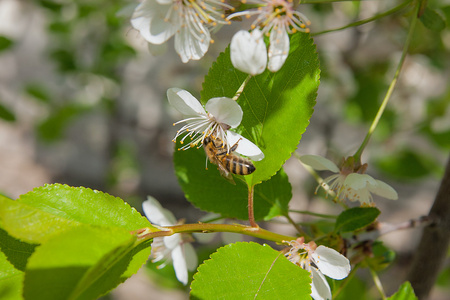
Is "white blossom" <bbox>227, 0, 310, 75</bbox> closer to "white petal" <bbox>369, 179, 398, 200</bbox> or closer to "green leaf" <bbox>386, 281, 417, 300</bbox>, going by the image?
"white petal" <bbox>369, 179, 398, 200</bbox>

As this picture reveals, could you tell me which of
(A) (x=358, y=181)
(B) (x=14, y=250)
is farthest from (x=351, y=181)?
(B) (x=14, y=250)

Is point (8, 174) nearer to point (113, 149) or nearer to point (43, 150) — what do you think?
point (43, 150)

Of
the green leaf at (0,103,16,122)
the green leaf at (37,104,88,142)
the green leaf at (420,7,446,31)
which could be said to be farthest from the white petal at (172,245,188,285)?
the green leaf at (37,104,88,142)

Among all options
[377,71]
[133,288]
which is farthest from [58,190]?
[133,288]

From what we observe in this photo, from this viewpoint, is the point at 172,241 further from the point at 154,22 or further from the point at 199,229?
the point at 154,22

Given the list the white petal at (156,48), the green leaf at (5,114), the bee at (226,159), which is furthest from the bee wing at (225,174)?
the green leaf at (5,114)

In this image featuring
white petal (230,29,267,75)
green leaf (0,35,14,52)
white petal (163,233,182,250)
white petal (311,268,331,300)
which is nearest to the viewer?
white petal (230,29,267,75)
